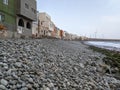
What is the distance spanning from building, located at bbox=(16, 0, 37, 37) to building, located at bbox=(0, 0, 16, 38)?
0.92 m

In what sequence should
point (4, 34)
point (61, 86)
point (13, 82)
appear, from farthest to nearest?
point (4, 34) < point (61, 86) < point (13, 82)

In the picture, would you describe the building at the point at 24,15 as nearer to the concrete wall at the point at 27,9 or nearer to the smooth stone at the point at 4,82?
the concrete wall at the point at 27,9

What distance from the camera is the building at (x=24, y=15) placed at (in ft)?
102

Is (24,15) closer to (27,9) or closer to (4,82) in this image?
(27,9)

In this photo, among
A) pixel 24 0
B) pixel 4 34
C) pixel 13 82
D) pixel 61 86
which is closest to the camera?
pixel 13 82

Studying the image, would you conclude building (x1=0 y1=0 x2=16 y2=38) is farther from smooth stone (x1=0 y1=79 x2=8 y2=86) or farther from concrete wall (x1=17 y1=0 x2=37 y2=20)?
smooth stone (x1=0 y1=79 x2=8 y2=86)

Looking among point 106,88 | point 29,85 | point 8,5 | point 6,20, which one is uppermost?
point 8,5

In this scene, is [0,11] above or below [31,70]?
above

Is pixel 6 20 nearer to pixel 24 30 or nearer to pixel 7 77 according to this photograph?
pixel 24 30

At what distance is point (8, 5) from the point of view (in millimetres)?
28828

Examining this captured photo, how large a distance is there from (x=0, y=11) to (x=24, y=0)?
6.71 meters

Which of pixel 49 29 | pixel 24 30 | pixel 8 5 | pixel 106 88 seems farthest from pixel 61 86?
pixel 49 29

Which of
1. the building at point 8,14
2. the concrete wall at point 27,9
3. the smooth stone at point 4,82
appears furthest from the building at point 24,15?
the smooth stone at point 4,82

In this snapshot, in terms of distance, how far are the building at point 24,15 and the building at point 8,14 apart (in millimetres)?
924
